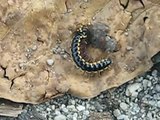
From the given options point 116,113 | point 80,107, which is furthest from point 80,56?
point 116,113

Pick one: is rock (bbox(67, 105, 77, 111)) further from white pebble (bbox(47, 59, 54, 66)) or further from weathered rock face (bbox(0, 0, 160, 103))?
white pebble (bbox(47, 59, 54, 66))

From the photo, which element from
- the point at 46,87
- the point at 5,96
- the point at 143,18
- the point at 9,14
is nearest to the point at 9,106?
the point at 5,96

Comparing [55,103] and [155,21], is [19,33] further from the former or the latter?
[155,21]

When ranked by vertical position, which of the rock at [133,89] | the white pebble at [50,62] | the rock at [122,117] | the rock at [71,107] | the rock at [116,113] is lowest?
Result: the rock at [122,117]

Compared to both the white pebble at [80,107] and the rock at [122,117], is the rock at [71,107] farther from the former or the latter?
the rock at [122,117]

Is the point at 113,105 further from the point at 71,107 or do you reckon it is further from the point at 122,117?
the point at 71,107

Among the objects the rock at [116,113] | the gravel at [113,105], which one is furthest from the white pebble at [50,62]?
the rock at [116,113]

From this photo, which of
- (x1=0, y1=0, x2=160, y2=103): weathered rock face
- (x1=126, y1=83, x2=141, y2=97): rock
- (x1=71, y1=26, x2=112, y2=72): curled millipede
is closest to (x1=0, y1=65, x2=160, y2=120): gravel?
(x1=126, y1=83, x2=141, y2=97): rock
